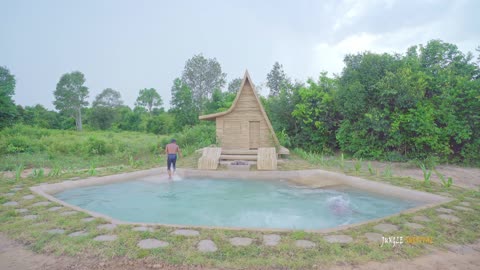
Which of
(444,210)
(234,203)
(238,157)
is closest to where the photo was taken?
(444,210)

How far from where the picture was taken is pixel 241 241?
3426 mm

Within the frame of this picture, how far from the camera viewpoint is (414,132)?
418 inches

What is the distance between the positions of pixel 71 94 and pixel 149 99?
10453 mm

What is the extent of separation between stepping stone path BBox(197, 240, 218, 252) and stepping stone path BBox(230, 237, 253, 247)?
0.78 feet

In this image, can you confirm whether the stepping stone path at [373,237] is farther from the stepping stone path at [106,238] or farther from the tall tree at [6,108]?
the tall tree at [6,108]

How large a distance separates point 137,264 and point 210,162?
21.5 feet

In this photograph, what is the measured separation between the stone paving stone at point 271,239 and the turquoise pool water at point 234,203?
1.46 m

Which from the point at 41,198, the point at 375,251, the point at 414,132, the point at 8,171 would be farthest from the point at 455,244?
the point at 8,171

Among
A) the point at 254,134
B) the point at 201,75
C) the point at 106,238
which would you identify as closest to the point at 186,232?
the point at 106,238

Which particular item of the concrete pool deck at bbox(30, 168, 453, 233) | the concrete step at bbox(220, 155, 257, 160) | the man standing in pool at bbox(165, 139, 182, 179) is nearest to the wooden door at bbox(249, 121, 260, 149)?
the concrete step at bbox(220, 155, 257, 160)

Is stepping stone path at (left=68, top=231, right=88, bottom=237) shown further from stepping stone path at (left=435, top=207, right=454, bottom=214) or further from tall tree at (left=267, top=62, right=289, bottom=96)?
tall tree at (left=267, top=62, right=289, bottom=96)

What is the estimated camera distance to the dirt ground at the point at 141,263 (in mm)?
2887

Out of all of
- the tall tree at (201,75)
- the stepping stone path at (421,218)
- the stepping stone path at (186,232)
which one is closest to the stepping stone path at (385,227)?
the stepping stone path at (421,218)

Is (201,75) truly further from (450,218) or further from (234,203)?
(450,218)
